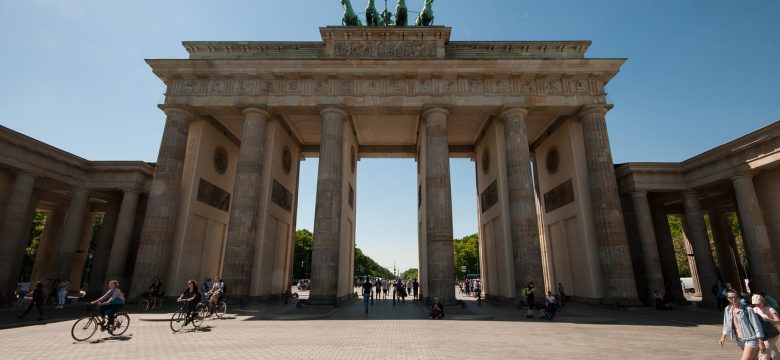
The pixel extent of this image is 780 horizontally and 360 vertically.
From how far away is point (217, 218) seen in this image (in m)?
25.8

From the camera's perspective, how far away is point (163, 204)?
69.3ft

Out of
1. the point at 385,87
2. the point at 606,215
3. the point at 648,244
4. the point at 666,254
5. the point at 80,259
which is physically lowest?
the point at 80,259

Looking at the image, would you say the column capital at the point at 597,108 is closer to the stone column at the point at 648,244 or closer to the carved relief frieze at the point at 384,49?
the stone column at the point at 648,244

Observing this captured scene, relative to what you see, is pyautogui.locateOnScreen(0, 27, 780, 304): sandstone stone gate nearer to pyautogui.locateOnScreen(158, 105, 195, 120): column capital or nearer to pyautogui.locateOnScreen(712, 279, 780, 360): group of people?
pyautogui.locateOnScreen(158, 105, 195, 120): column capital

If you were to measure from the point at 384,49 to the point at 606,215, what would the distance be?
58.0ft

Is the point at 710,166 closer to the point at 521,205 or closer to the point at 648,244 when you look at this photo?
the point at 648,244

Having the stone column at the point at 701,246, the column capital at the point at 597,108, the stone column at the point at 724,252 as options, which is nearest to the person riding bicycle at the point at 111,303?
the column capital at the point at 597,108

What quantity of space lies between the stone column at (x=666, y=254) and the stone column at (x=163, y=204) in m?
31.2

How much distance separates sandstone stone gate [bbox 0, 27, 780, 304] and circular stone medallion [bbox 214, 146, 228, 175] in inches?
5.9

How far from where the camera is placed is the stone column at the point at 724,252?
25953mm

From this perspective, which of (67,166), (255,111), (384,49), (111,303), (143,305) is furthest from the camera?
(384,49)

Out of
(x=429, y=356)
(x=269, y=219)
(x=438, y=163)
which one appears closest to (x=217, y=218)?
(x=269, y=219)

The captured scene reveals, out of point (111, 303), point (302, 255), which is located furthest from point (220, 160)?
point (302, 255)

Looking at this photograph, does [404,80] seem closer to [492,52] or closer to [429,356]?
[492,52]
